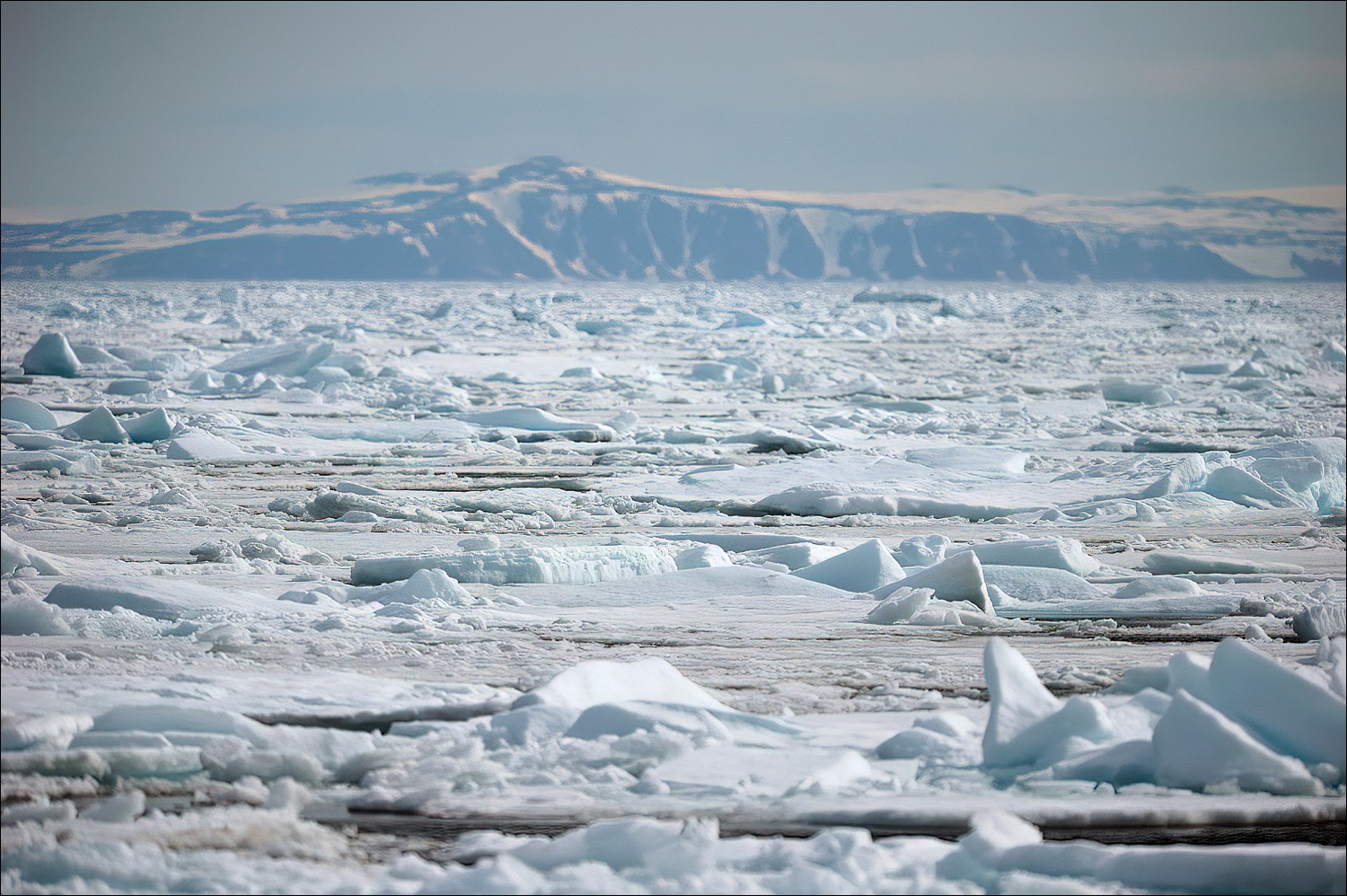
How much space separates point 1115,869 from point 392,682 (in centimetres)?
208

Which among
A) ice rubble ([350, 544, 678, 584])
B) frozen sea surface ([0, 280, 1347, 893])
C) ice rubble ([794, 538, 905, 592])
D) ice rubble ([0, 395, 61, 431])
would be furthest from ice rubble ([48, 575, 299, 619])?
→ ice rubble ([0, 395, 61, 431])

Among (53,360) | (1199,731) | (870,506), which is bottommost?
(870,506)

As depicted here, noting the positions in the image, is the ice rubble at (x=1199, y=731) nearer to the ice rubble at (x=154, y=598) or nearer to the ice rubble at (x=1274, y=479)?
the ice rubble at (x=154, y=598)

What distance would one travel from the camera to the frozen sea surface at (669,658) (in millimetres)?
2645

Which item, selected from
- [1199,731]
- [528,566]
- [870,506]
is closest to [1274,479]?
[870,506]

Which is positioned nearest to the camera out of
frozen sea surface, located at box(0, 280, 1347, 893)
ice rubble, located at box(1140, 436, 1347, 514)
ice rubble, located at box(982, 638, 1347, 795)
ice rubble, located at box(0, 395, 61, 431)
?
frozen sea surface, located at box(0, 280, 1347, 893)

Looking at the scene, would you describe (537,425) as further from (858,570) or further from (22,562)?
(22,562)

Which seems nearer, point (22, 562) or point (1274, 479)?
point (22, 562)

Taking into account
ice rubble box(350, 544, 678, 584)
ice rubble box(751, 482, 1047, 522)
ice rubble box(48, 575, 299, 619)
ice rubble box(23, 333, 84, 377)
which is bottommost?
ice rubble box(751, 482, 1047, 522)

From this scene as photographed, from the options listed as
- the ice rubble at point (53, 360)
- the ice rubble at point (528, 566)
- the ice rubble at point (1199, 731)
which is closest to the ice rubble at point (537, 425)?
the ice rubble at point (528, 566)

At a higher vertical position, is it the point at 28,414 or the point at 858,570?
the point at 28,414

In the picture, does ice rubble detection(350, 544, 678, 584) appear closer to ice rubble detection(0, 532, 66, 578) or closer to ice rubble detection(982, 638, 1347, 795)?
ice rubble detection(0, 532, 66, 578)

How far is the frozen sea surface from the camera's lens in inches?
104

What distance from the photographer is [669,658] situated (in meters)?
4.30
